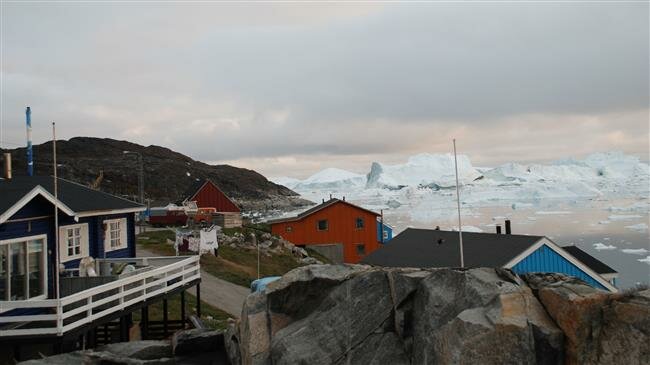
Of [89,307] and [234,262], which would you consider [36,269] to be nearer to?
[89,307]

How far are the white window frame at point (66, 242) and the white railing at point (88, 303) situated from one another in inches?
65.1

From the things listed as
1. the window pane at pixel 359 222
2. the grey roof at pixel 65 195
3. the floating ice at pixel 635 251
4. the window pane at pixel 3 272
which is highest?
the grey roof at pixel 65 195

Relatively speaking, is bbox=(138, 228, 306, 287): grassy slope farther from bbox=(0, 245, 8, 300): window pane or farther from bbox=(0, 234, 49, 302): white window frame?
bbox=(0, 245, 8, 300): window pane

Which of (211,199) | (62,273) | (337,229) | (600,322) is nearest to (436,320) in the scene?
(600,322)

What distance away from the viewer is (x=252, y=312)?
11516 millimetres

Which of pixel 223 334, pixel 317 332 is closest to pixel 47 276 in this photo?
pixel 223 334

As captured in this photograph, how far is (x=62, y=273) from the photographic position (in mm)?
16672

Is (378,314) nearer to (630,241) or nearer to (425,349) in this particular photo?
(425,349)

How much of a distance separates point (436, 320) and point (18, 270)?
39.1 feet

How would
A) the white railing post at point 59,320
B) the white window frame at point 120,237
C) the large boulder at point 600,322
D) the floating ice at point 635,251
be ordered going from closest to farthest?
1. the large boulder at point 600,322
2. the white railing post at point 59,320
3. the white window frame at point 120,237
4. the floating ice at point 635,251

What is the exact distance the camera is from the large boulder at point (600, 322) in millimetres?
7715

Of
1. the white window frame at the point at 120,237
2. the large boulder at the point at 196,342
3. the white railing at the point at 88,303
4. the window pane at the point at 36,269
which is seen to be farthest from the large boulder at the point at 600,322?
the white window frame at the point at 120,237

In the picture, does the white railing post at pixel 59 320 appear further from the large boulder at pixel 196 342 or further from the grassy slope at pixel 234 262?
the grassy slope at pixel 234 262

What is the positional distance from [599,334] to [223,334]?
9271 millimetres
